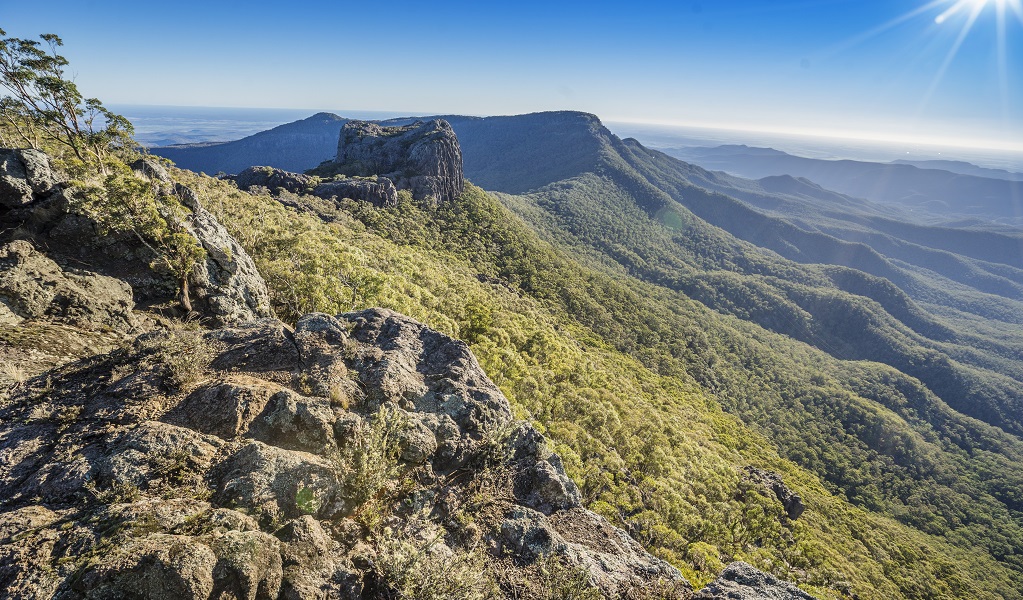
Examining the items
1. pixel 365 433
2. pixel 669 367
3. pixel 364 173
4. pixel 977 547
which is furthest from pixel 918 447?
pixel 364 173

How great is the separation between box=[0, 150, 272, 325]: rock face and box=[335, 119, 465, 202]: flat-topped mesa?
121m

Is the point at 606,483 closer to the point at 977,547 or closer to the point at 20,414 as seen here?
the point at 20,414

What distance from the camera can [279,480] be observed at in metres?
9.41

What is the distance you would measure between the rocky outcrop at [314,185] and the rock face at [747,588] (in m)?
115

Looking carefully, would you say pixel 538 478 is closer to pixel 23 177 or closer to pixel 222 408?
pixel 222 408

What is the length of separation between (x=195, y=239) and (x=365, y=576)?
64.2 feet

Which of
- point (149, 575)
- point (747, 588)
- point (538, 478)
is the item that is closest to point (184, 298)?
point (149, 575)

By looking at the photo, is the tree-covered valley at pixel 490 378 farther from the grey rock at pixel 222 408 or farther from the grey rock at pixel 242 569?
the grey rock at pixel 222 408

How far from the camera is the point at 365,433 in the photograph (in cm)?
1166

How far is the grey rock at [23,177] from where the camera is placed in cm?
1664

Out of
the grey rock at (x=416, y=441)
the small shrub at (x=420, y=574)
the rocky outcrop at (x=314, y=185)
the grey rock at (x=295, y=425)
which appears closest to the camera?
the small shrub at (x=420, y=574)

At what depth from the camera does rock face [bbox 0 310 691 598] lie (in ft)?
23.5

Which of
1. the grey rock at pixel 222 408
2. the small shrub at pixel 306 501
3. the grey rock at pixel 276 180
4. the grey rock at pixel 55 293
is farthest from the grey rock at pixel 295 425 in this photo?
the grey rock at pixel 276 180

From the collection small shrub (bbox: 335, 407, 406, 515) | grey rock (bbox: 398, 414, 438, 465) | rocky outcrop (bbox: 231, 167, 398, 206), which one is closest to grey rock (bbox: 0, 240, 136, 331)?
small shrub (bbox: 335, 407, 406, 515)
